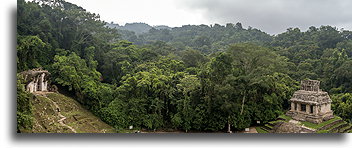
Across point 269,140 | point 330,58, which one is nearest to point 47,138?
point 269,140

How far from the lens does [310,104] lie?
846 centimetres

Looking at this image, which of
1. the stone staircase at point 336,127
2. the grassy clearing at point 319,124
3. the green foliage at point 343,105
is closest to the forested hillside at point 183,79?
the green foliage at point 343,105

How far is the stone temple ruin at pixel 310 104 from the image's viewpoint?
822cm

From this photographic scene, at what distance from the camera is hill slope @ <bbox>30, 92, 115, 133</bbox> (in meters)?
6.32

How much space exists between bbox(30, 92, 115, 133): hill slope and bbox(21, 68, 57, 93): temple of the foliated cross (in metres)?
0.18

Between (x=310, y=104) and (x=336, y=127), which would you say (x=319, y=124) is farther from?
(x=310, y=104)

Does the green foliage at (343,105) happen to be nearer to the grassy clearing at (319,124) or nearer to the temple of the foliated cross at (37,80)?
the grassy clearing at (319,124)

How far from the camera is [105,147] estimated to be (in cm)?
569

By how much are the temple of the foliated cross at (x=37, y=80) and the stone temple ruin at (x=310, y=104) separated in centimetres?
752

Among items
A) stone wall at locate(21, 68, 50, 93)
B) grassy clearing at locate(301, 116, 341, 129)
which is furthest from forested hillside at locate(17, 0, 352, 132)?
grassy clearing at locate(301, 116, 341, 129)

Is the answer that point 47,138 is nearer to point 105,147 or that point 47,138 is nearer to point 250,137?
point 105,147

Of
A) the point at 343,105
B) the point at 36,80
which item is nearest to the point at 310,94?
the point at 343,105

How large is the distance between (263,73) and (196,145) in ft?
14.1

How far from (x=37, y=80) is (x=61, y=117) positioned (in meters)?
1.20
